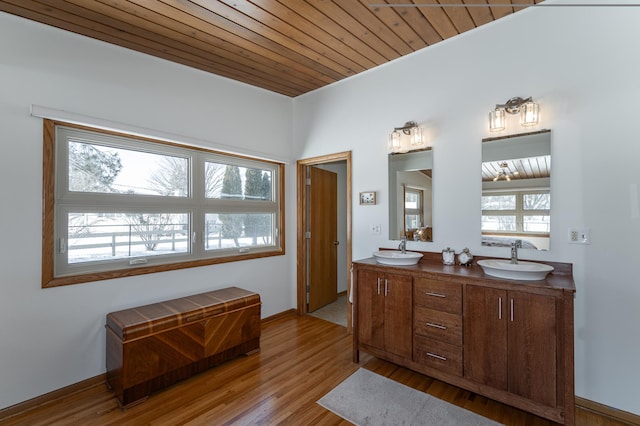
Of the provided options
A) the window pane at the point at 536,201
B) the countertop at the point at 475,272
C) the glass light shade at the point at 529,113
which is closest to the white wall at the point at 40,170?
the countertop at the point at 475,272

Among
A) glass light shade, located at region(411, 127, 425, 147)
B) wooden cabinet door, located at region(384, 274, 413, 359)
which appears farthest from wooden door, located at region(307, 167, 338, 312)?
wooden cabinet door, located at region(384, 274, 413, 359)

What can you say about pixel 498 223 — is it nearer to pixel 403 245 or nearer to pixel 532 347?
pixel 403 245

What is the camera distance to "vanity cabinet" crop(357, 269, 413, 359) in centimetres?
234

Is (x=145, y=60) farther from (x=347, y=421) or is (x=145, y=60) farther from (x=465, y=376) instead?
(x=465, y=376)

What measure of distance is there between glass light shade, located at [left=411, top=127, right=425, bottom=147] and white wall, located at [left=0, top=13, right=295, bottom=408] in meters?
2.08

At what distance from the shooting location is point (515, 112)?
7.34ft

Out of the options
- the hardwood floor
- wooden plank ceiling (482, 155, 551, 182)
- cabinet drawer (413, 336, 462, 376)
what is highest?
wooden plank ceiling (482, 155, 551, 182)

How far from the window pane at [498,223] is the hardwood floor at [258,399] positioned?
126 centimetres

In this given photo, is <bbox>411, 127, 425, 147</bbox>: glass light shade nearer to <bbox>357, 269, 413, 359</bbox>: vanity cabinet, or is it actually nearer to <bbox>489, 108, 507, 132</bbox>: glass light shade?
<bbox>489, 108, 507, 132</bbox>: glass light shade

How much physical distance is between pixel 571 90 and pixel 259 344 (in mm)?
3322

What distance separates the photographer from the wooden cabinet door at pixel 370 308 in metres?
2.49

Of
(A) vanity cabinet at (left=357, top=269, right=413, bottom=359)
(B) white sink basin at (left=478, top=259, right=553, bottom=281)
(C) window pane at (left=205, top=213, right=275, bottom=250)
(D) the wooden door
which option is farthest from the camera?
(D) the wooden door

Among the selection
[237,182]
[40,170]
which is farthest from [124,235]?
[237,182]

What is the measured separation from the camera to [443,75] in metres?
2.62
